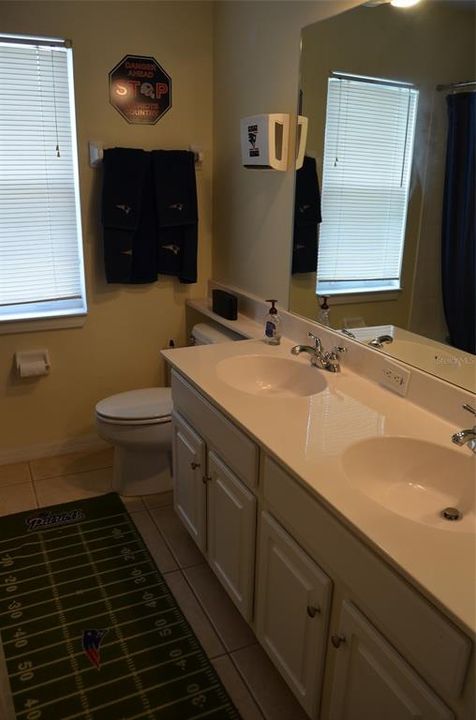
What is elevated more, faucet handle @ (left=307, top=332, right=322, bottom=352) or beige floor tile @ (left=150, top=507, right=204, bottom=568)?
faucet handle @ (left=307, top=332, right=322, bottom=352)

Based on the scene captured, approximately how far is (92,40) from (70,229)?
0.90m

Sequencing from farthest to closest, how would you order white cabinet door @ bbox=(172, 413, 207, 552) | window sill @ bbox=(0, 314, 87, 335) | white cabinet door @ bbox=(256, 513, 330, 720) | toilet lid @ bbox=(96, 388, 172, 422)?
1. window sill @ bbox=(0, 314, 87, 335)
2. toilet lid @ bbox=(96, 388, 172, 422)
3. white cabinet door @ bbox=(172, 413, 207, 552)
4. white cabinet door @ bbox=(256, 513, 330, 720)

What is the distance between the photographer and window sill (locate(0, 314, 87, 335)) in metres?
2.84

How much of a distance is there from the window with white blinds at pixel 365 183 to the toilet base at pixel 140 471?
3.85 feet

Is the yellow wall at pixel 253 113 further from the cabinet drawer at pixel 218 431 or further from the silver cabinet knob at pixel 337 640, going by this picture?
the silver cabinet knob at pixel 337 640

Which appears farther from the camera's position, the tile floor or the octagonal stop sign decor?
the octagonal stop sign decor

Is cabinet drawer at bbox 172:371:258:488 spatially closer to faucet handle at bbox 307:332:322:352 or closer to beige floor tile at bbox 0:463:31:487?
faucet handle at bbox 307:332:322:352

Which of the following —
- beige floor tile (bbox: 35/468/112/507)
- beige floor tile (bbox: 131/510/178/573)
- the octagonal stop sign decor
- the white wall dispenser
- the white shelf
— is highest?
the octagonal stop sign decor

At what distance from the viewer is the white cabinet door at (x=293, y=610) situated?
137cm

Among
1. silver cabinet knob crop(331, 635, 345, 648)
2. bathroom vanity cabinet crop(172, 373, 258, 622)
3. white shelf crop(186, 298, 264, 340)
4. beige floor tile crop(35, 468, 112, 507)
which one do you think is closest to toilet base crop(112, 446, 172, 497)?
beige floor tile crop(35, 468, 112, 507)

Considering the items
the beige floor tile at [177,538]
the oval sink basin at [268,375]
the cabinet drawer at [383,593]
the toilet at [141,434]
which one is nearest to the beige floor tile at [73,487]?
the toilet at [141,434]

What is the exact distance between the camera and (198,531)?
2.12m

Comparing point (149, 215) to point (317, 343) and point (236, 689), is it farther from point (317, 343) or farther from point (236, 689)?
point (236, 689)

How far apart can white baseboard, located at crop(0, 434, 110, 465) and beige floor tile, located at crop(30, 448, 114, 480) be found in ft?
0.09
